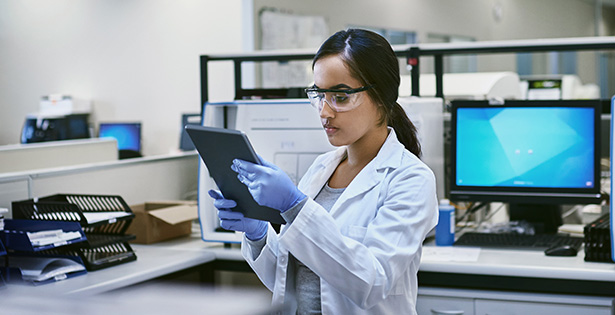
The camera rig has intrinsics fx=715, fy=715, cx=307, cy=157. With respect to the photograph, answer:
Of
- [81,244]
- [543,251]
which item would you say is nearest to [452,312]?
[543,251]

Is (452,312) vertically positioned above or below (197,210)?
below

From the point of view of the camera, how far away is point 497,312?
2.10 meters

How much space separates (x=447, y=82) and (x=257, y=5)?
347 cm

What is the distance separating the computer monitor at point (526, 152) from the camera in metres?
2.34

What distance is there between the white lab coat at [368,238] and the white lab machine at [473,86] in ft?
4.96

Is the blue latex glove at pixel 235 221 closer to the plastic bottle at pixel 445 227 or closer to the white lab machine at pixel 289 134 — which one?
the white lab machine at pixel 289 134

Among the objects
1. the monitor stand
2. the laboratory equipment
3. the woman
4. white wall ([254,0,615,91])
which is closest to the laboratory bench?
the monitor stand

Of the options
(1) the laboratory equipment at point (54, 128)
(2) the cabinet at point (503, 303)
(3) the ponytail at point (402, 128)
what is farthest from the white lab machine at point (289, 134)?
(1) the laboratory equipment at point (54, 128)

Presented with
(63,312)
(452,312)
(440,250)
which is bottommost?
(452,312)

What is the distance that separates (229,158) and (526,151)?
1.40m

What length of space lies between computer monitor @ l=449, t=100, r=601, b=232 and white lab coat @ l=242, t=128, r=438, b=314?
3.37 feet

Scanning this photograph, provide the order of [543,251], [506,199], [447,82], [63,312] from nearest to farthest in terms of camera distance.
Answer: [63,312] → [543,251] → [506,199] → [447,82]

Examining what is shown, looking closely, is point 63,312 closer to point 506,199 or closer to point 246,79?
point 506,199

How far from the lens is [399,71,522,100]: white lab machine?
9.68 ft
